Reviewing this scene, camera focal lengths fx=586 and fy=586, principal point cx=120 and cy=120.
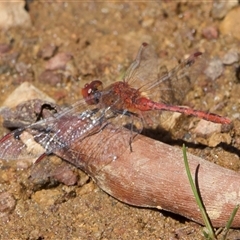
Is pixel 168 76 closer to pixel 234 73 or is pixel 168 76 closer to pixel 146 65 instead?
pixel 146 65

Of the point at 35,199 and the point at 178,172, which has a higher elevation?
the point at 178,172

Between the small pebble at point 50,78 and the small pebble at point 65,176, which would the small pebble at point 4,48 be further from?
the small pebble at point 65,176

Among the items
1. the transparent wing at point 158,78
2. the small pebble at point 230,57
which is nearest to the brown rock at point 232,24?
the small pebble at point 230,57

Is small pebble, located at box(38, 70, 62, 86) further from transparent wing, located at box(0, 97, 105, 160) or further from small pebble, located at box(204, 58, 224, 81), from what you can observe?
small pebble, located at box(204, 58, 224, 81)

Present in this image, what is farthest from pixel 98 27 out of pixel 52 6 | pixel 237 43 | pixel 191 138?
pixel 191 138

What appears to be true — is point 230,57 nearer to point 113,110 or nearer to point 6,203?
point 113,110
